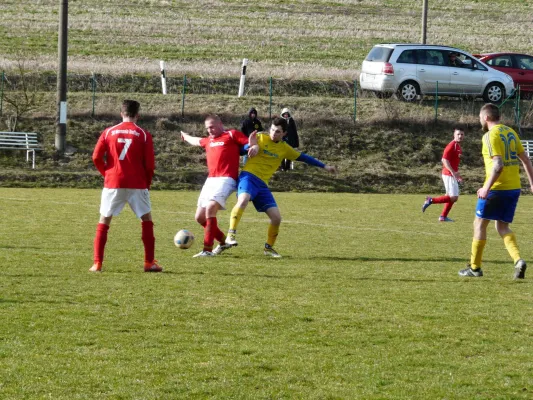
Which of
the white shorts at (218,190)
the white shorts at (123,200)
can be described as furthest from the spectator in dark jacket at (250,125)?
the white shorts at (123,200)

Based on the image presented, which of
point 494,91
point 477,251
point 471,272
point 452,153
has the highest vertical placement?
point 494,91

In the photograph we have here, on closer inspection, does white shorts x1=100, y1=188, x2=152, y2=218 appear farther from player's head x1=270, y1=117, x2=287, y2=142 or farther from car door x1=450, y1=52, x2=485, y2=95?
car door x1=450, y1=52, x2=485, y2=95

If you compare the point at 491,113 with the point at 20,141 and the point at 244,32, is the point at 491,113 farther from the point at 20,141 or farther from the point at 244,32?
the point at 244,32

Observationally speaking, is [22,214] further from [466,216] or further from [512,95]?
[512,95]

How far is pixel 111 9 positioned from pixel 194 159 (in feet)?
115

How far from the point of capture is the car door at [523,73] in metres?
35.0

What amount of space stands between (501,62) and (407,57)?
4771 millimetres

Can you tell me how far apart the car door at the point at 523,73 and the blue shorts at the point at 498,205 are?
25.2m

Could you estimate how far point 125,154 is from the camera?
10.5 m

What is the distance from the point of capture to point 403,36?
185ft

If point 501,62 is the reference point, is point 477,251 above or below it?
below

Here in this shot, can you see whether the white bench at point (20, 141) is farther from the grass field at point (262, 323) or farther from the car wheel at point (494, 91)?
the car wheel at point (494, 91)

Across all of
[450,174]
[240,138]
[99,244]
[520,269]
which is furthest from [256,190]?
[450,174]

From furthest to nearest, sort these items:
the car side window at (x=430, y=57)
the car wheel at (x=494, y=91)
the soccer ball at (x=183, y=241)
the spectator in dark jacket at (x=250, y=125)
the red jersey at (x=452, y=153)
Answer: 1. the car wheel at (x=494, y=91)
2. the car side window at (x=430, y=57)
3. the spectator in dark jacket at (x=250, y=125)
4. the red jersey at (x=452, y=153)
5. the soccer ball at (x=183, y=241)
